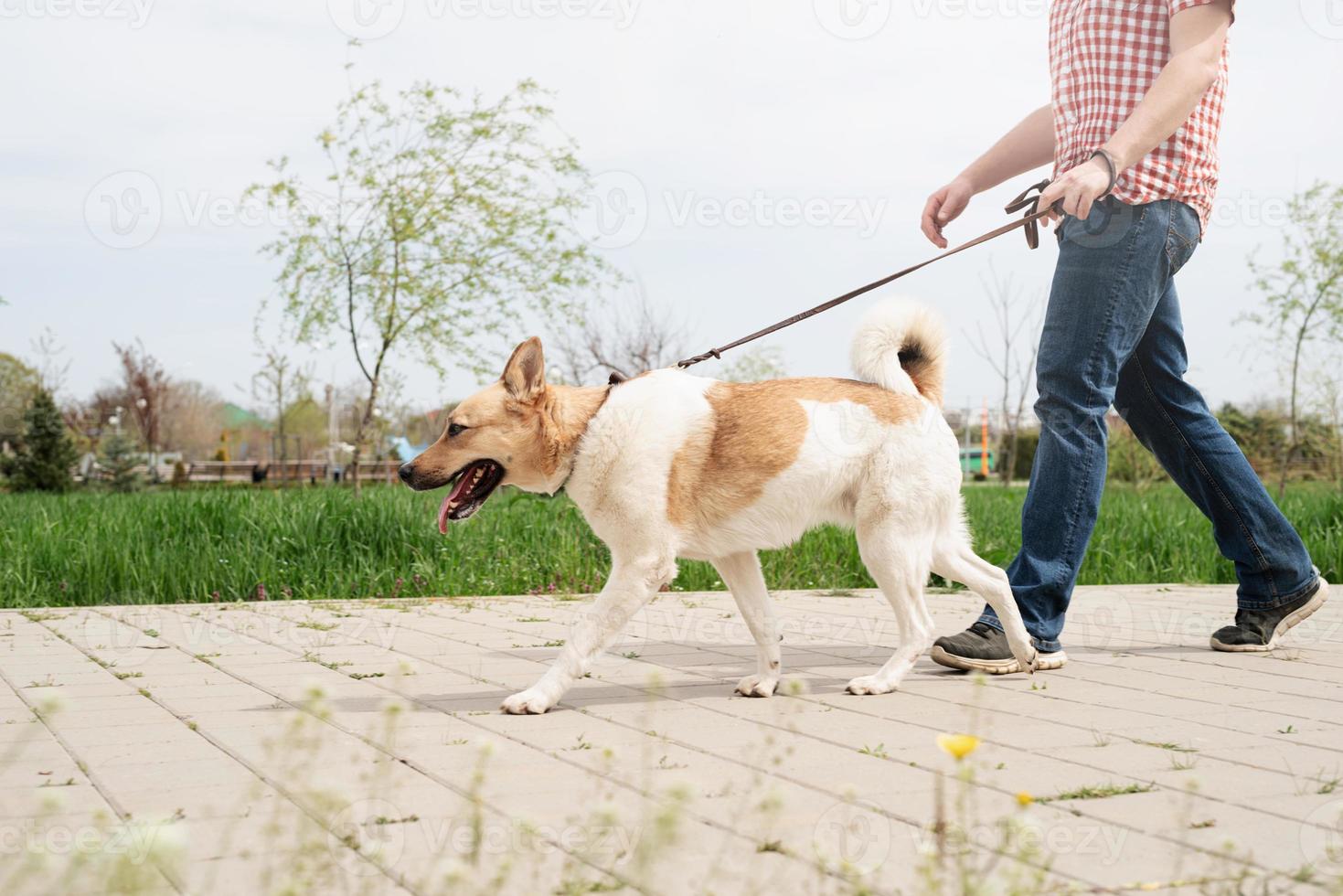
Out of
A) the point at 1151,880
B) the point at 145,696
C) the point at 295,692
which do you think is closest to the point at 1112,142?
the point at 1151,880

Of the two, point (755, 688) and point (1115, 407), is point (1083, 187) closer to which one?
point (1115, 407)

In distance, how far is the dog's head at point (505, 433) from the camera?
4.21 metres

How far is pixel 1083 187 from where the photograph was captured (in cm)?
424

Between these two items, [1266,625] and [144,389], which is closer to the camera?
[1266,625]

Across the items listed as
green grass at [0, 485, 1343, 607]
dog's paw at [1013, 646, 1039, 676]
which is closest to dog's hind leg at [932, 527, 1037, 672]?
dog's paw at [1013, 646, 1039, 676]

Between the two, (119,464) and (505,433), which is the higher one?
(119,464)

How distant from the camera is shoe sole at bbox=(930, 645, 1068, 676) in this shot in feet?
15.0

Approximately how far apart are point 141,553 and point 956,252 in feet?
16.8

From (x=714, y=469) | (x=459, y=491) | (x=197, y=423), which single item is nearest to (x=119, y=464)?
(x=459, y=491)

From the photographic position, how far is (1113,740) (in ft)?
11.1

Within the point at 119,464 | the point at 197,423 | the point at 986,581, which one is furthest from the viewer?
the point at 197,423

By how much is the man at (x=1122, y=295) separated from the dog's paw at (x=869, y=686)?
1.63 ft

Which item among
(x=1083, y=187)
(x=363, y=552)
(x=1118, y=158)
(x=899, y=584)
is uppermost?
(x=1118, y=158)

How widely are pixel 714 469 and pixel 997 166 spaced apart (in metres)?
2.00
